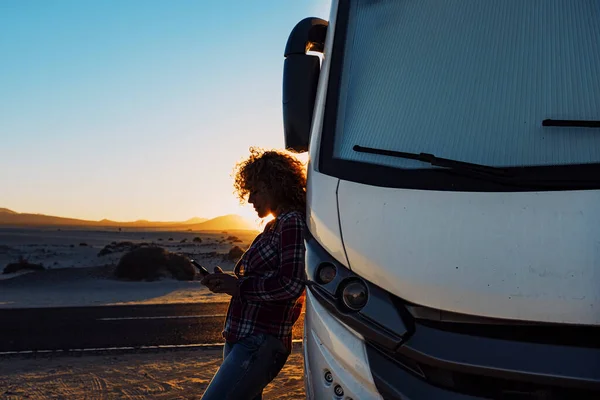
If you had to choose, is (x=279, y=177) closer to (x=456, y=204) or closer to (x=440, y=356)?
(x=456, y=204)

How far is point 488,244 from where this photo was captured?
2492 mm

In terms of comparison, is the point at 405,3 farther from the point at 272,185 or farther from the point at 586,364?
the point at 586,364

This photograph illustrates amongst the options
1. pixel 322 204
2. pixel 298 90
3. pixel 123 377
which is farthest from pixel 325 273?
pixel 123 377

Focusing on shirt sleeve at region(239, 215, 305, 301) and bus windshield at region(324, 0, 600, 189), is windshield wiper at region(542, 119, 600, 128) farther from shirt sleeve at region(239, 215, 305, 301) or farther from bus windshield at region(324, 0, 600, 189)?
shirt sleeve at region(239, 215, 305, 301)

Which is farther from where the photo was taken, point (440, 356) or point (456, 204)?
point (456, 204)

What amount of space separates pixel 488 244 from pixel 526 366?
17.5 inches

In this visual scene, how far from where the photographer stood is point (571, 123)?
2807mm

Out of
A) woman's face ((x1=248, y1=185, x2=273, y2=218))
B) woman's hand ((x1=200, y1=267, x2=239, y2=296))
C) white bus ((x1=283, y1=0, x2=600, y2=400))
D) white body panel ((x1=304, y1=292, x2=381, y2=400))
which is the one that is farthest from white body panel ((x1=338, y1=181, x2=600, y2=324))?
woman's face ((x1=248, y1=185, x2=273, y2=218))

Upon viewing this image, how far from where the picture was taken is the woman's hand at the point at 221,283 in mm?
3152

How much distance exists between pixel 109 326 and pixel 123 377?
4671 mm

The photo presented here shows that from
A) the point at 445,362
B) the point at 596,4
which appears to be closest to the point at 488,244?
the point at 445,362

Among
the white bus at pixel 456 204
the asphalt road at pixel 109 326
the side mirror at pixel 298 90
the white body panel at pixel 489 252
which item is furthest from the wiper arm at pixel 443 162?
the asphalt road at pixel 109 326

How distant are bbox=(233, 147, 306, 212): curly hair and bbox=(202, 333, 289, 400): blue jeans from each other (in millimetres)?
672

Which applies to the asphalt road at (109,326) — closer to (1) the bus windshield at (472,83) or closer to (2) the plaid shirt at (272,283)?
(2) the plaid shirt at (272,283)
